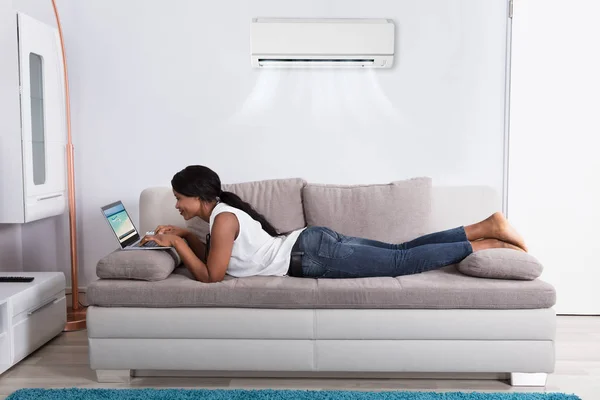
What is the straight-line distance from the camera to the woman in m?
3.08

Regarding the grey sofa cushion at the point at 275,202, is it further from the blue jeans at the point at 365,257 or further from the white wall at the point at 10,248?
the white wall at the point at 10,248

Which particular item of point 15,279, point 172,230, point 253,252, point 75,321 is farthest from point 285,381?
point 15,279

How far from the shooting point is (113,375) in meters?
2.98

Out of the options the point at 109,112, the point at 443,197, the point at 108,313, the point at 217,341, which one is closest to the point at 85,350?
the point at 108,313

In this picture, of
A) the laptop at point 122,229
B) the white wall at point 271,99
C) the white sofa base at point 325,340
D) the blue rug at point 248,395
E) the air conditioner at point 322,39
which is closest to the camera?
the blue rug at point 248,395

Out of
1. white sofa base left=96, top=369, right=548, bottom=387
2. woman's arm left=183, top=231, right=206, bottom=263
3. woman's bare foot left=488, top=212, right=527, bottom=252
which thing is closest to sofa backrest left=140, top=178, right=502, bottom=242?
woman's arm left=183, top=231, right=206, bottom=263

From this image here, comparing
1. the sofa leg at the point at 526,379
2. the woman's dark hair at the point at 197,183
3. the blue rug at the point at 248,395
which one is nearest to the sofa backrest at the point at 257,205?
the woman's dark hair at the point at 197,183

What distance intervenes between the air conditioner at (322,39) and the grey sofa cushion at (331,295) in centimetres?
164

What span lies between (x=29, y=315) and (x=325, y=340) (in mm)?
1532

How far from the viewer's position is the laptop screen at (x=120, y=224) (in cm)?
329

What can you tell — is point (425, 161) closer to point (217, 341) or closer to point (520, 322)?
point (520, 322)

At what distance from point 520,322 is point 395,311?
0.55 meters

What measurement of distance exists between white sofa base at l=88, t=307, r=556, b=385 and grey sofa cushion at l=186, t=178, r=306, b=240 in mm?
734

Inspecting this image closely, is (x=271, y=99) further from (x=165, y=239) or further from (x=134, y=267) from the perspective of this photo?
(x=134, y=267)
